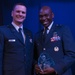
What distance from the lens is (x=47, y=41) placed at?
2.61 m

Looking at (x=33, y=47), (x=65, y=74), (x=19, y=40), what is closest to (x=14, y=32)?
(x=19, y=40)

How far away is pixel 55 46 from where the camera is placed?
259 centimetres

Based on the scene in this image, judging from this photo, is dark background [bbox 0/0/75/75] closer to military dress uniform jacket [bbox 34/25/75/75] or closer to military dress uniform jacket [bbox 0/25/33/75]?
military dress uniform jacket [bbox 34/25/75/75]

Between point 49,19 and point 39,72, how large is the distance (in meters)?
0.56

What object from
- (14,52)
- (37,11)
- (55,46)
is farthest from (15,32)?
(37,11)

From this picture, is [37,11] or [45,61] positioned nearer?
[45,61]

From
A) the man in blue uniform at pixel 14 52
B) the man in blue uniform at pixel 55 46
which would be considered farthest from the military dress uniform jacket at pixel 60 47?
the man in blue uniform at pixel 14 52

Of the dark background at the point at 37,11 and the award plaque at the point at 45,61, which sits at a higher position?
the dark background at the point at 37,11

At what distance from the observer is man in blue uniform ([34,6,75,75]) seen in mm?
2484

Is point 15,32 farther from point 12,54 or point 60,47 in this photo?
point 60,47

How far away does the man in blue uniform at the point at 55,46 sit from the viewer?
248 cm

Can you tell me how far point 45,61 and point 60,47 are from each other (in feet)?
0.71

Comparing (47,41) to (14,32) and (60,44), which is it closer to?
(60,44)

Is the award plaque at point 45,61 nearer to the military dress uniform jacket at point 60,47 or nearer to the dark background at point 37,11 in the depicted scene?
the military dress uniform jacket at point 60,47
